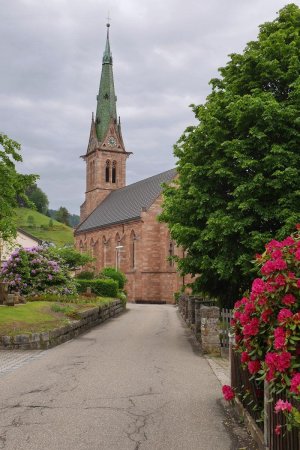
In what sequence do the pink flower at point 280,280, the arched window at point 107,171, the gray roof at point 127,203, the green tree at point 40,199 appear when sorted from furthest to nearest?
the green tree at point 40,199, the arched window at point 107,171, the gray roof at point 127,203, the pink flower at point 280,280

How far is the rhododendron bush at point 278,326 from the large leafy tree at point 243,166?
310 inches

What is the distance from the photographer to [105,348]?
1473 centimetres

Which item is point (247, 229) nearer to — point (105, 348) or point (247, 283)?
point (247, 283)

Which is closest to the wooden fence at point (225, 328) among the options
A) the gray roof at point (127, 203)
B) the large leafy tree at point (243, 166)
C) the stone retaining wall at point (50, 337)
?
the large leafy tree at point (243, 166)

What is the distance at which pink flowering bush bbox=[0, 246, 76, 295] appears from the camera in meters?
23.9

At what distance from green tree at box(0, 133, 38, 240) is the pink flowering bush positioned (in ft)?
22.1

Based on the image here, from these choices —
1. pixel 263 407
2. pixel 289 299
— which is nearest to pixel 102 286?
pixel 263 407

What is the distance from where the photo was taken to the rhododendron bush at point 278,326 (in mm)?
4684

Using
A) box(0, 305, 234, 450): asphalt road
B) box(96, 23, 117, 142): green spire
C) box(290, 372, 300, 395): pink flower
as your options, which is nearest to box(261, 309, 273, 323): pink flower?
box(290, 372, 300, 395): pink flower

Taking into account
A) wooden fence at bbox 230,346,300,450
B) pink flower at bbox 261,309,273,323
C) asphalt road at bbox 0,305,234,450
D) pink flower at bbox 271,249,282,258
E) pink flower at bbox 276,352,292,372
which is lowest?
asphalt road at bbox 0,305,234,450

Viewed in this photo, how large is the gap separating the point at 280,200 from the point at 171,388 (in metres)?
7.10

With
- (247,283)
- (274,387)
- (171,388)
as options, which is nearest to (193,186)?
(247,283)

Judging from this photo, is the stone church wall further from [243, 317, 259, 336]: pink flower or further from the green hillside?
the green hillside

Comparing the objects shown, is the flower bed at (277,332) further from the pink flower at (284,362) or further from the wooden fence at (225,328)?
the wooden fence at (225,328)
